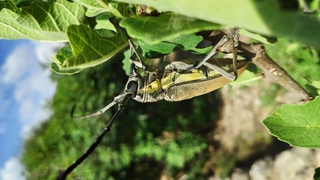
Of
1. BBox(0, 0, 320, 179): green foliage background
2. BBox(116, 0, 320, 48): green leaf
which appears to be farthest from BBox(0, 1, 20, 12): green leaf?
BBox(0, 0, 320, 179): green foliage background

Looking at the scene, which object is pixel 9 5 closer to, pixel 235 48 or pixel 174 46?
pixel 174 46

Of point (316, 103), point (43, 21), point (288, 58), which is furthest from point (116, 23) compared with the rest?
point (288, 58)

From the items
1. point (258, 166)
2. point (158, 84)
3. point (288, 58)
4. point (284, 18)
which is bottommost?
point (258, 166)

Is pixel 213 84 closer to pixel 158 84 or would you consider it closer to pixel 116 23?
pixel 158 84

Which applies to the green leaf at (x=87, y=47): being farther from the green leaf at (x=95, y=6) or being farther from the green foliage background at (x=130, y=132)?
the green foliage background at (x=130, y=132)

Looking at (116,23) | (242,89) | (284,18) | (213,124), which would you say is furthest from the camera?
(213,124)

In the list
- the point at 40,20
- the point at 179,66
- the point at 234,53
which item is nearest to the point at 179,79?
the point at 179,66

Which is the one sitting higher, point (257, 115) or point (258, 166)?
point (257, 115)

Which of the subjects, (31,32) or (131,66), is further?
(131,66)
